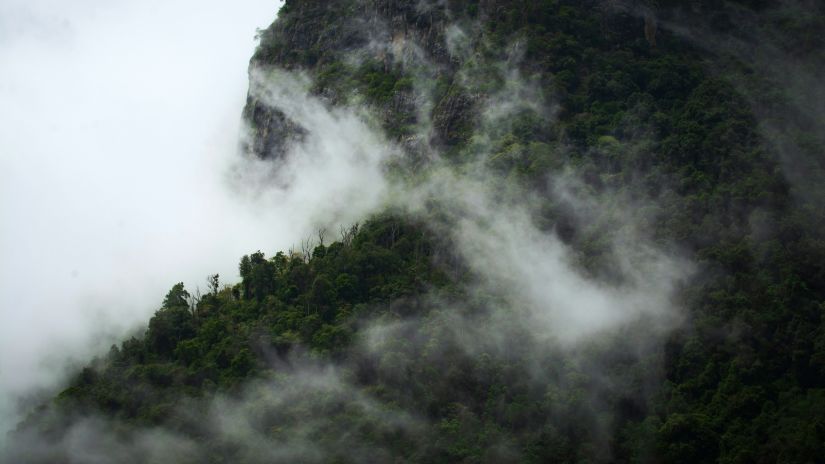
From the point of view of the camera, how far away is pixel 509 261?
333ft

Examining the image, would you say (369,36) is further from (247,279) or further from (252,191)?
(247,279)

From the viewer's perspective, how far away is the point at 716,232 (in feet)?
303

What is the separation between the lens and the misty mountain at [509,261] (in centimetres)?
8250

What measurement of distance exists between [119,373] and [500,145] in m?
43.6

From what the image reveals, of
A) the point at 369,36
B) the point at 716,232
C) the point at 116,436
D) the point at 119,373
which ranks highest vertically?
the point at 369,36

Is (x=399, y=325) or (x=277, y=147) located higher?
(x=277, y=147)

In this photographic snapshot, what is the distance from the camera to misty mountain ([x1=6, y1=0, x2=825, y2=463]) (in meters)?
82.5

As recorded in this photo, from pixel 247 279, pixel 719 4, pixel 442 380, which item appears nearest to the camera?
pixel 442 380

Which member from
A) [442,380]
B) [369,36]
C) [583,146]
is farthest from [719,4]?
[442,380]

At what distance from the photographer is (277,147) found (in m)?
129

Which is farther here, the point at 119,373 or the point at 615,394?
the point at 119,373

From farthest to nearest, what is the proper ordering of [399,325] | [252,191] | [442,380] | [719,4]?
1. [252,191]
2. [719,4]
3. [399,325]
4. [442,380]

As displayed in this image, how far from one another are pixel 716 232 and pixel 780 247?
6.67 m

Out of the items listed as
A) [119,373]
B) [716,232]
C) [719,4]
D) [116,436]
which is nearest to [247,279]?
[119,373]
